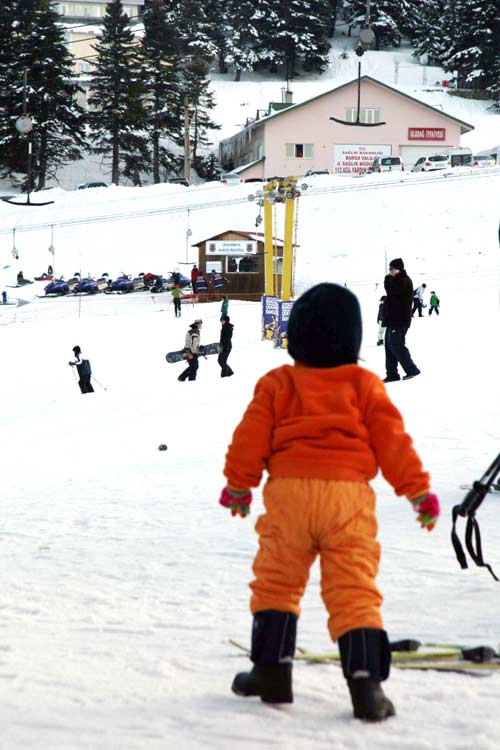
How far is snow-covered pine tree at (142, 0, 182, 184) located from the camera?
233 ft

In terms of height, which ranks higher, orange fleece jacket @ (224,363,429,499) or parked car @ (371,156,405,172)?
parked car @ (371,156,405,172)

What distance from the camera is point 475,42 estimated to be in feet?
276

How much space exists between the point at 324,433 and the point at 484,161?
5591 cm

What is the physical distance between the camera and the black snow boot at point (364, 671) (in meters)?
3.21

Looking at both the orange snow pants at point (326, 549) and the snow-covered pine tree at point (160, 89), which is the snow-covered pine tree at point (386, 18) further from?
the orange snow pants at point (326, 549)

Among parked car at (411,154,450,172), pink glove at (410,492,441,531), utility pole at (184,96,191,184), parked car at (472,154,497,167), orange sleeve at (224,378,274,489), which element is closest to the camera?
pink glove at (410,492,441,531)

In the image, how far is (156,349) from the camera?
26.1 meters

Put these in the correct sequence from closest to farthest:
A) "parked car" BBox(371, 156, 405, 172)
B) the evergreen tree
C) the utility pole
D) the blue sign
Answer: the blue sign
"parked car" BBox(371, 156, 405, 172)
the utility pole
the evergreen tree

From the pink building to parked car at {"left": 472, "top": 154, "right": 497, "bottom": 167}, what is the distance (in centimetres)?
775

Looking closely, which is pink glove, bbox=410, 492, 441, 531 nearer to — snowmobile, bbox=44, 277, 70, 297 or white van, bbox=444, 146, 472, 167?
snowmobile, bbox=44, 277, 70, 297

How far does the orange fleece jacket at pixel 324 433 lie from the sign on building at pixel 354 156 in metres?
62.7

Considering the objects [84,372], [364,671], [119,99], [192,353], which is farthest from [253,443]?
[119,99]

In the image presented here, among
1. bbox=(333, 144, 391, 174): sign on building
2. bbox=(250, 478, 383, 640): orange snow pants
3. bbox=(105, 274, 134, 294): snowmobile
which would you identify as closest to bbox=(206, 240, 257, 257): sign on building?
bbox=(105, 274, 134, 294): snowmobile

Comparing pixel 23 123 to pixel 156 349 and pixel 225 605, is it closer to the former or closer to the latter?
pixel 156 349
